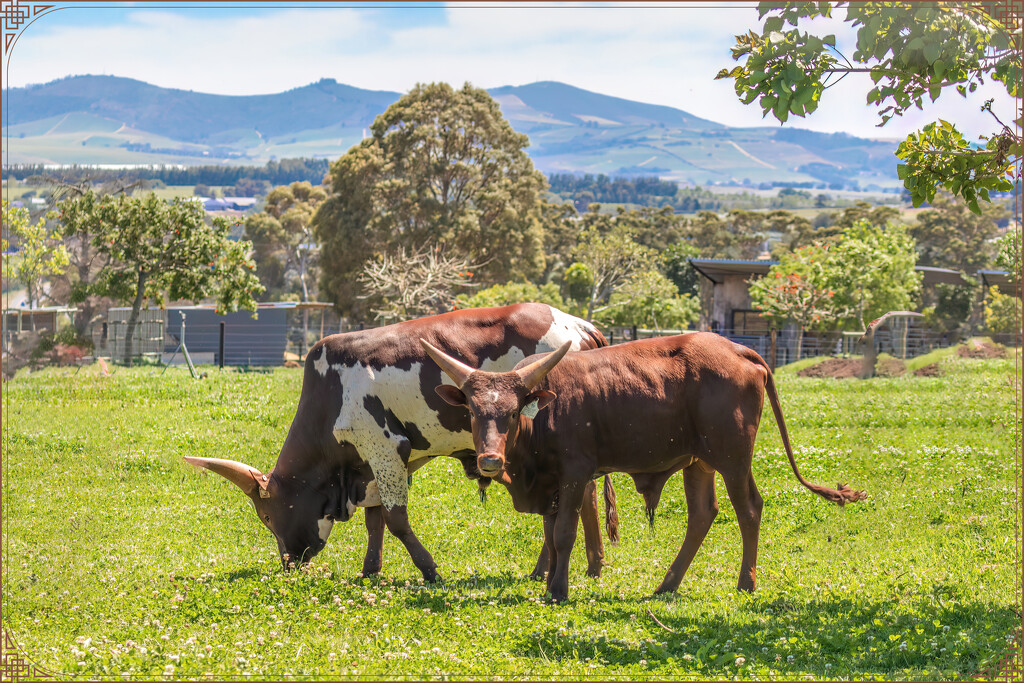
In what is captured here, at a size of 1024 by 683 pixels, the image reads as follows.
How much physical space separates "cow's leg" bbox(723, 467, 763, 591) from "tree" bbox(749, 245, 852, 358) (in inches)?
1093

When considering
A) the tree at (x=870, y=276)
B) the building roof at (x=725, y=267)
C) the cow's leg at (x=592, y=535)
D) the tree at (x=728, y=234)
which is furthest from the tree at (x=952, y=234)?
the cow's leg at (x=592, y=535)

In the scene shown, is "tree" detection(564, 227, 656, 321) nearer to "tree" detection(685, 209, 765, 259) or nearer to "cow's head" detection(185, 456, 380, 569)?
"tree" detection(685, 209, 765, 259)

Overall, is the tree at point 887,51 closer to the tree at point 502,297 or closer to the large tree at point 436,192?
the tree at point 502,297

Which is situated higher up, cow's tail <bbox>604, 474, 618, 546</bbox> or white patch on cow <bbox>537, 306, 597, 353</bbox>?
white patch on cow <bbox>537, 306, 597, 353</bbox>

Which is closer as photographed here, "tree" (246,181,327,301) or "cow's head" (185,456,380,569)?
"cow's head" (185,456,380,569)

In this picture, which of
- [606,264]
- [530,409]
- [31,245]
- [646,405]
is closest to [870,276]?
[606,264]

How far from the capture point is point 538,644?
690 cm

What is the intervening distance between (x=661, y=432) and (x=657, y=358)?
0.75m

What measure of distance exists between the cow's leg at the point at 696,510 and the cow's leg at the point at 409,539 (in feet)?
8.02

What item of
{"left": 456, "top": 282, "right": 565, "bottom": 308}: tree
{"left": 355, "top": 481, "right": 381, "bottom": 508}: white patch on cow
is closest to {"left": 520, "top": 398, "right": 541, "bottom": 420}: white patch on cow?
{"left": 355, "top": 481, "right": 381, "bottom": 508}: white patch on cow

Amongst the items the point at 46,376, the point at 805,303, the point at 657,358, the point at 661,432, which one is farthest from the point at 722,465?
the point at 805,303

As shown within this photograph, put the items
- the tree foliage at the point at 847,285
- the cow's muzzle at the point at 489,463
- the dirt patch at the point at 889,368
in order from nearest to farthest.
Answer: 1. the cow's muzzle at the point at 489,463
2. the dirt patch at the point at 889,368
3. the tree foliage at the point at 847,285

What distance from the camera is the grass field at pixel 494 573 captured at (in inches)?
256

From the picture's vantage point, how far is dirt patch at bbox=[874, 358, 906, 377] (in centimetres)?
2800
